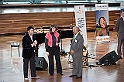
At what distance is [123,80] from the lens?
1037cm

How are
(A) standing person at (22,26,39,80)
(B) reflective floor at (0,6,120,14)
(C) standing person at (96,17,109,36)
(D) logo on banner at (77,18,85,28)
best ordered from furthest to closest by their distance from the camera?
(B) reflective floor at (0,6,120,14) → (C) standing person at (96,17,109,36) → (D) logo on banner at (77,18,85,28) → (A) standing person at (22,26,39,80)

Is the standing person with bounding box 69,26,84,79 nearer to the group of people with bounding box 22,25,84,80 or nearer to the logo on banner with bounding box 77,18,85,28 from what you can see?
the group of people with bounding box 22,25,84,80

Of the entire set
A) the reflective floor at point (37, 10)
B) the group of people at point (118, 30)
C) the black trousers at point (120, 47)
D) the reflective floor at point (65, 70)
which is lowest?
the reflective floor at point (65, 70)

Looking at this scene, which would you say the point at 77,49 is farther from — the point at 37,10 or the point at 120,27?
the point at 37,10

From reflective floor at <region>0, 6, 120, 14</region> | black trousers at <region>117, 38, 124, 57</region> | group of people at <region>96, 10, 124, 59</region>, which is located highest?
reflective floor at <region>0, 6, 120, 14</region>

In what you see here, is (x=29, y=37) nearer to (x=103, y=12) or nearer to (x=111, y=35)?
(x=103, y=12)

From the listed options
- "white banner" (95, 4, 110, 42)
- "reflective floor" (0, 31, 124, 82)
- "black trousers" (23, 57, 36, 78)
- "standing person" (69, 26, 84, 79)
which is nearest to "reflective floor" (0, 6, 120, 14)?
"white banner" (95, 4, 110, 42)

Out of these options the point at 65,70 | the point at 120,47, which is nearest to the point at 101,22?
the point at 120,47

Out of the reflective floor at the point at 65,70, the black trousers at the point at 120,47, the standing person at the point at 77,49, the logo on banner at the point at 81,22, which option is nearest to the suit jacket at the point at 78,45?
the standing person at the point at 77,49

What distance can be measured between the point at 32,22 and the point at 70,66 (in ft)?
25.4

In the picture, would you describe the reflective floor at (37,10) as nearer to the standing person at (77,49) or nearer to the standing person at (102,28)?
the standing person at (102,28)

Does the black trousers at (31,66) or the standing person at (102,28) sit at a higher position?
the standing person at (102,28)

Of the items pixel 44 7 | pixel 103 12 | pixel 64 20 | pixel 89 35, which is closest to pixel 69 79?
pixel 103 12

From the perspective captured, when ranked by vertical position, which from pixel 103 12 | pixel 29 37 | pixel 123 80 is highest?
pixel 103 12
